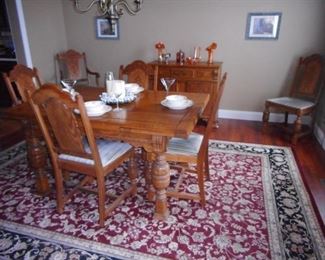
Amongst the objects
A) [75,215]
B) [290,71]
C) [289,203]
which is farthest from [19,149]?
[290,71]

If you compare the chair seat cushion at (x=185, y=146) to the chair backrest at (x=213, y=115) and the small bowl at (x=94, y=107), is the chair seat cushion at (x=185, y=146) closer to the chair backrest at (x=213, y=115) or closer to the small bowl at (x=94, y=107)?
the chair backrest at (x=213, y=115)

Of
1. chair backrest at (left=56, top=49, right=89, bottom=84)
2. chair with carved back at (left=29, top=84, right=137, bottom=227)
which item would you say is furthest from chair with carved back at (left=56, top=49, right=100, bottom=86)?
chair with carved back at (left=29, top=84, right=137, bottom=227)

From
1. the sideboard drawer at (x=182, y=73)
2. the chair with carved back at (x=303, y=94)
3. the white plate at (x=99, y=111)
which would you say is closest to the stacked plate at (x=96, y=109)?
the white plate at (x=99, y=111)

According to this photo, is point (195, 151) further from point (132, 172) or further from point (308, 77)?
point (308, 77)

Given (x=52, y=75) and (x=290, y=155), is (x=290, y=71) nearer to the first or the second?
(x=290, y=155)

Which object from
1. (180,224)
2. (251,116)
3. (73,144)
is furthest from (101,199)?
(251,116)

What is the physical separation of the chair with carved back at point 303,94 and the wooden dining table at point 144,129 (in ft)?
5.36

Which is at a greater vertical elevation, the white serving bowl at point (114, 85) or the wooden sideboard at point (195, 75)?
the white serving bowl at point (114, 85)

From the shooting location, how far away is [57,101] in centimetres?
159

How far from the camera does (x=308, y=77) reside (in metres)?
3.54

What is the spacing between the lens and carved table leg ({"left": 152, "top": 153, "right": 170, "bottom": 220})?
1.83m

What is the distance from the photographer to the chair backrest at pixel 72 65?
434 cm

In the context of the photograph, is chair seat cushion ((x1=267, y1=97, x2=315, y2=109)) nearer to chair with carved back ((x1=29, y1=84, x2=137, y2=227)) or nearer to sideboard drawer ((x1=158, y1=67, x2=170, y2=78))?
sideboard drawer ((x1=158, y1=67, x2=170, y2=78))

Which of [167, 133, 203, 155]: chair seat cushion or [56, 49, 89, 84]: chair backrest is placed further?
[56, 49, 89, 84]: chair backrest
